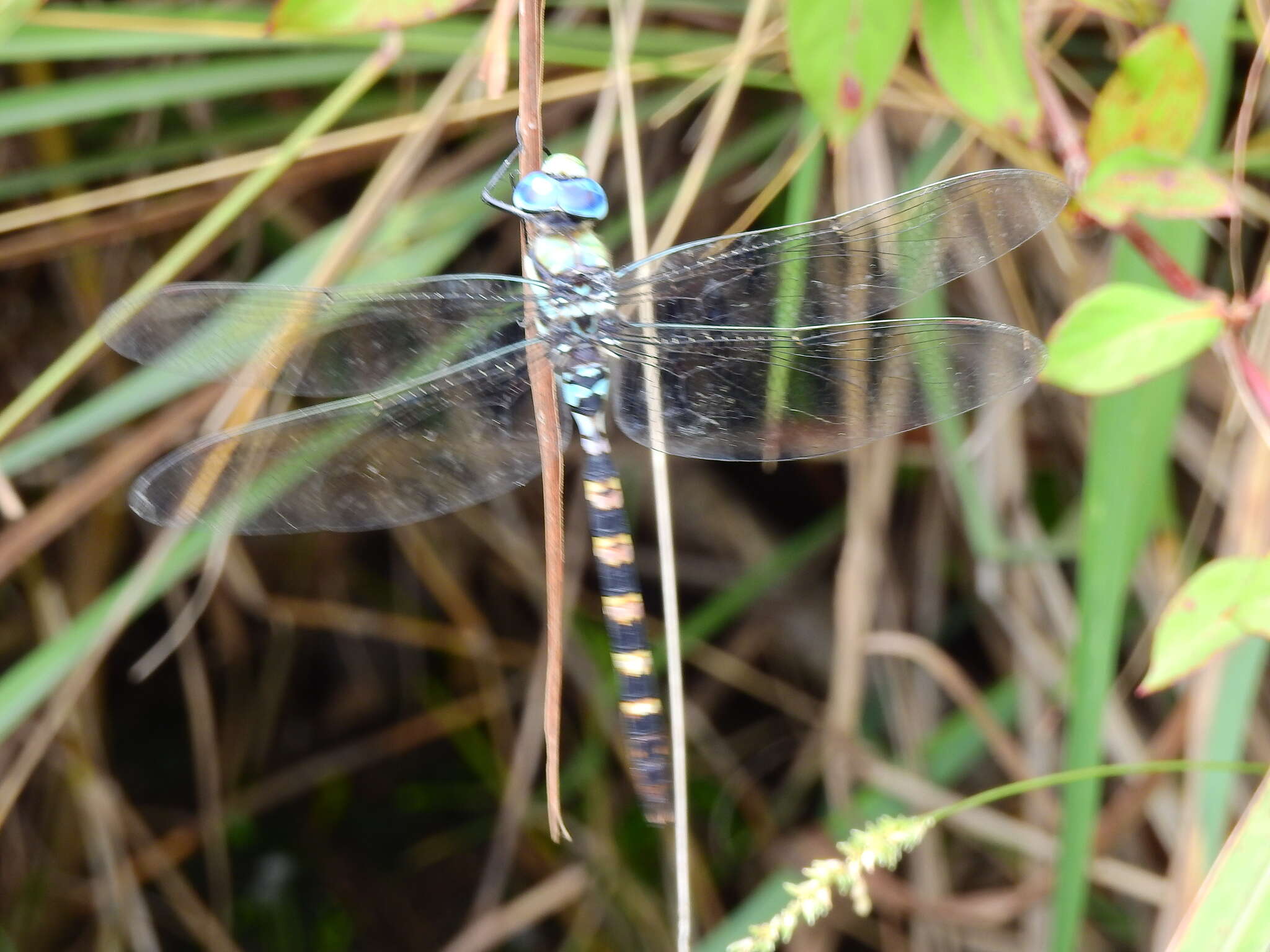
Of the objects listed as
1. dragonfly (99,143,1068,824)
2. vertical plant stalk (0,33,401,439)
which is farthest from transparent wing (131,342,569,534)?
vertical plant stalk (0,33,401,439)

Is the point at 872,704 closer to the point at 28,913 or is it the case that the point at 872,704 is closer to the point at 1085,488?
the point at 1085,488

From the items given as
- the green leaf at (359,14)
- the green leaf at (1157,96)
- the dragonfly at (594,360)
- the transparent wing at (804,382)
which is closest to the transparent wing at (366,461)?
the dragonfly at (594,360)

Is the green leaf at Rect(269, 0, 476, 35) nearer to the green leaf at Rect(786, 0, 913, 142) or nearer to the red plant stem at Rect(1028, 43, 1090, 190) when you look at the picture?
the green leaf at Rect(786, 0, 913, 142)

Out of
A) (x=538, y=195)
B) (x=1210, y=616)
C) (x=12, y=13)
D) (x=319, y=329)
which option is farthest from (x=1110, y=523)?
(x=12, y=13)

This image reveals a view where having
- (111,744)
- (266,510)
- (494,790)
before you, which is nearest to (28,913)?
(111,744)

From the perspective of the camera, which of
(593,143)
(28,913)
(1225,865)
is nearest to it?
(1225,865)

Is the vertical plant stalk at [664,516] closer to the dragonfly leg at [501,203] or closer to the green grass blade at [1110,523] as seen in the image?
the dragonfly leg at [501,203]

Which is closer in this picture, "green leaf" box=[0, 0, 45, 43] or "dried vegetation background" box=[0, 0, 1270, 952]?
"green leaf" box=[0, 0, 45, 43]
